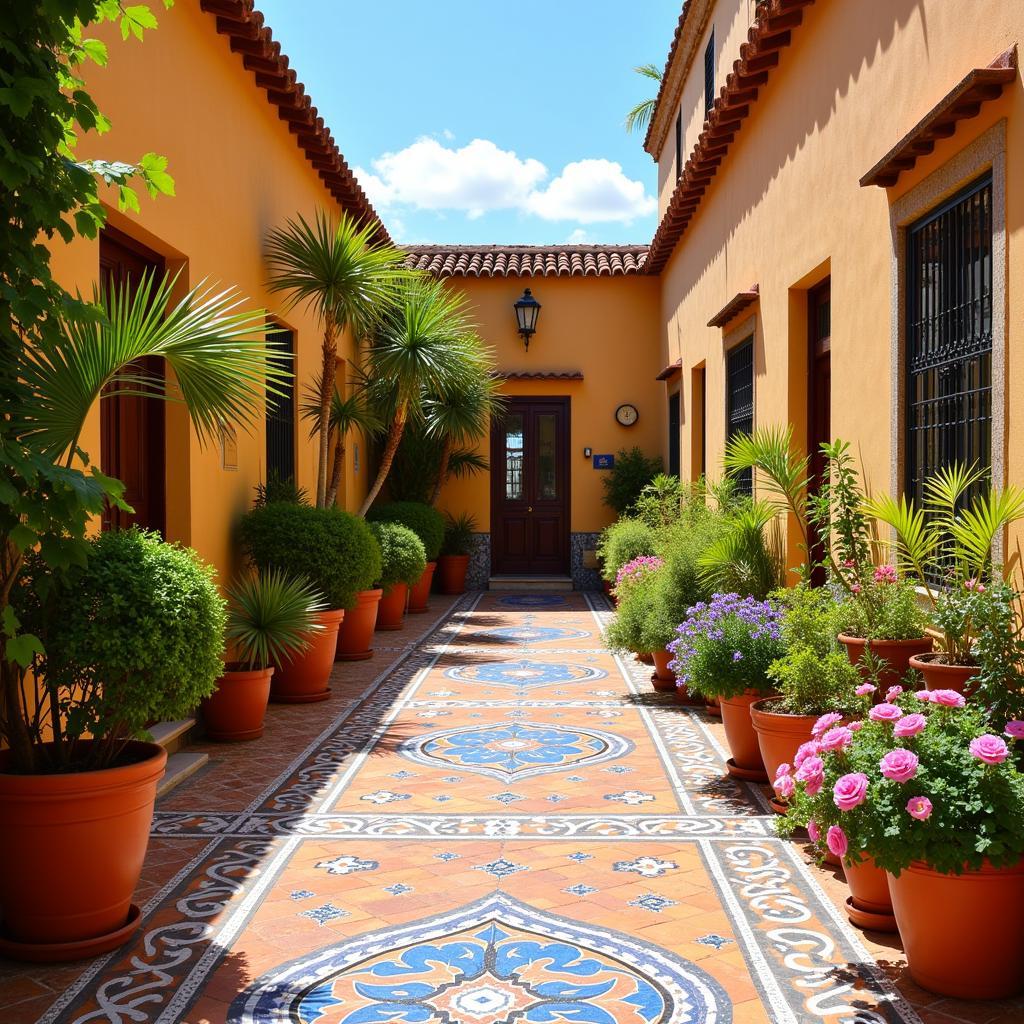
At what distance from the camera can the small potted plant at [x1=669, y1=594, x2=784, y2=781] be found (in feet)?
17.5

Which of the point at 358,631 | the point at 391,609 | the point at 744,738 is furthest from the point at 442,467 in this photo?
the point at 744,738

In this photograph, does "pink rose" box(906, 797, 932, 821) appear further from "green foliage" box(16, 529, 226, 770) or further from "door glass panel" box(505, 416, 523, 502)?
"door glass panel" box(505, 416, 523, 502)

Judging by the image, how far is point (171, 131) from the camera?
21.2 feet

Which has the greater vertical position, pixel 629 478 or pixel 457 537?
pixel 629 478

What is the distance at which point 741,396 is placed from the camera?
9.41m

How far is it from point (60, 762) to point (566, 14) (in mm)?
12640

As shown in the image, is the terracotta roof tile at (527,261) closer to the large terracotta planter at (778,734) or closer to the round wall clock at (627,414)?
the round wall clock at (627,414)

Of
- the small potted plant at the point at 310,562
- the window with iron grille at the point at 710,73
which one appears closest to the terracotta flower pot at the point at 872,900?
the small potted plant at the point at 310,562

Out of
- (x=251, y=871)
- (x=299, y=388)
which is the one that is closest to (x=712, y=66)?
(x=299, y=388)

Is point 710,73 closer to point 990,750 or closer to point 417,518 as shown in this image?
point 417,518

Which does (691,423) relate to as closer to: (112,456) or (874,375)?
(874,375)

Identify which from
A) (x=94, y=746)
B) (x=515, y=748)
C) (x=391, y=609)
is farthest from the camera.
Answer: (x=391, y=609)

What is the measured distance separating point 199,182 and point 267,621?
3000mm

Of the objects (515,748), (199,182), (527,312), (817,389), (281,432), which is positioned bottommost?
(515,748)
